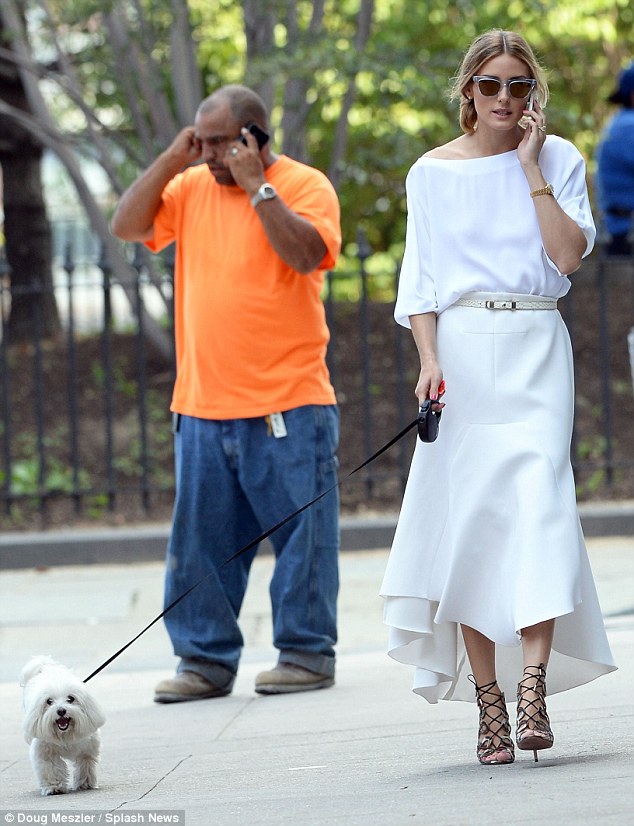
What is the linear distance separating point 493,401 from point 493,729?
0.84 meters

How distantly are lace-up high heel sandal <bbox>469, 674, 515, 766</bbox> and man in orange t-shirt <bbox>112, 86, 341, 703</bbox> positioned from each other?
1535 millimetres

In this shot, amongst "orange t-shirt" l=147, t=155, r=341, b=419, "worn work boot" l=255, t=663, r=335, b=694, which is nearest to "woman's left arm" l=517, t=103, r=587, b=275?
"orange t-shirt" l=147, t=155, r=341, b=419

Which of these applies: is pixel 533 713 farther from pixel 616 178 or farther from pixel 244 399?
pixel 616 178

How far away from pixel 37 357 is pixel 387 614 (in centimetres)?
566

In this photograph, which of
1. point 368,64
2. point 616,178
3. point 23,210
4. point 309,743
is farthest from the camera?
point 23,210

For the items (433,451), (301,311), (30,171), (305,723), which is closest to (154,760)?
(305,723)

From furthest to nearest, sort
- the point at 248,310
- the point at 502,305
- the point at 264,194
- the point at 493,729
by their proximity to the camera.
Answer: the point at 248,310 → the point at 264,194 → the point at 502,305 → the point at 493,729

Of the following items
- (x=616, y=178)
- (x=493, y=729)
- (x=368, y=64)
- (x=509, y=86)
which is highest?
(x=368, y=64)

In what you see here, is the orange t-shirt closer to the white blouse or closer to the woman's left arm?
the white blouse

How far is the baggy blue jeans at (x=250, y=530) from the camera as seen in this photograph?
17.3ft

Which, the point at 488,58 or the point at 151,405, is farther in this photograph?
the point at 151,405

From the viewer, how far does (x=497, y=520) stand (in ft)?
12.6

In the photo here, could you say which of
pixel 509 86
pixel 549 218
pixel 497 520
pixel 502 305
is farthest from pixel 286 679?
pixel 509 86

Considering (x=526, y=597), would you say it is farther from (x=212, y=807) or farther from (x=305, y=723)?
(x=305, y=723)
